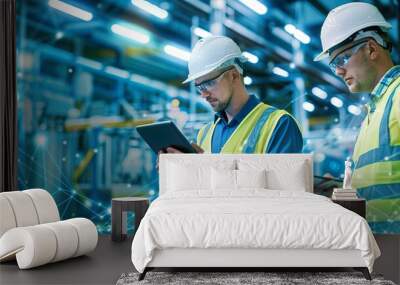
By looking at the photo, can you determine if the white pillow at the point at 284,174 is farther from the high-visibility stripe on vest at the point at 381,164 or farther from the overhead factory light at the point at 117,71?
the overhead factory light at the point at 117,71

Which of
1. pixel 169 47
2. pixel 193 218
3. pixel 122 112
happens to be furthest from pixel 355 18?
pixel 193 218

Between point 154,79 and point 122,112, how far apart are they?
51 centimetres

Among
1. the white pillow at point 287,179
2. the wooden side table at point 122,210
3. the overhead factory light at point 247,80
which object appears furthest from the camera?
the overhead factory light at point 247,80

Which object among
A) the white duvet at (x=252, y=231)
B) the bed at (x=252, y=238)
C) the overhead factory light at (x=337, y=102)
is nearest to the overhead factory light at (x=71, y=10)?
the overhead factory light at (x=337, y=102)

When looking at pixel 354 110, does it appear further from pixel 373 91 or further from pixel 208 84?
pixel 208 84

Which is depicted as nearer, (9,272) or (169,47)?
(9,272)

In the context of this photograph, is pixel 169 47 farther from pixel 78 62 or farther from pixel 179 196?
pixel 179 196

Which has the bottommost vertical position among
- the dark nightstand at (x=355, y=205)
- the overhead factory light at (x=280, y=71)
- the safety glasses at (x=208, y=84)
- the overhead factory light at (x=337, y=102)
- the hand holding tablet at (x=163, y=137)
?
the dark nightstand at (x=355, y=205)

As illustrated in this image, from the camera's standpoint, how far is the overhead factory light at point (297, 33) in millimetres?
6641

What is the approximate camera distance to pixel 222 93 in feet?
21.5

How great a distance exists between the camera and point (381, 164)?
20.9 ft

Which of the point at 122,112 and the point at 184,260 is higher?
the point at 122,112

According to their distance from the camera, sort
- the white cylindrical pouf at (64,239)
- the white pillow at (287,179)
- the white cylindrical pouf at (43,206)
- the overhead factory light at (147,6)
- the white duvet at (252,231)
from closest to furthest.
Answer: the white duvet at (252,231) < the white cylindrical pouf at (64,239) < the white cylindrical pouf at (43,206) < the white pillow at (287,179) < the overhead factory light at (147,6)

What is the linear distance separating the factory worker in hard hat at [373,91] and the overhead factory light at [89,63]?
243cm
